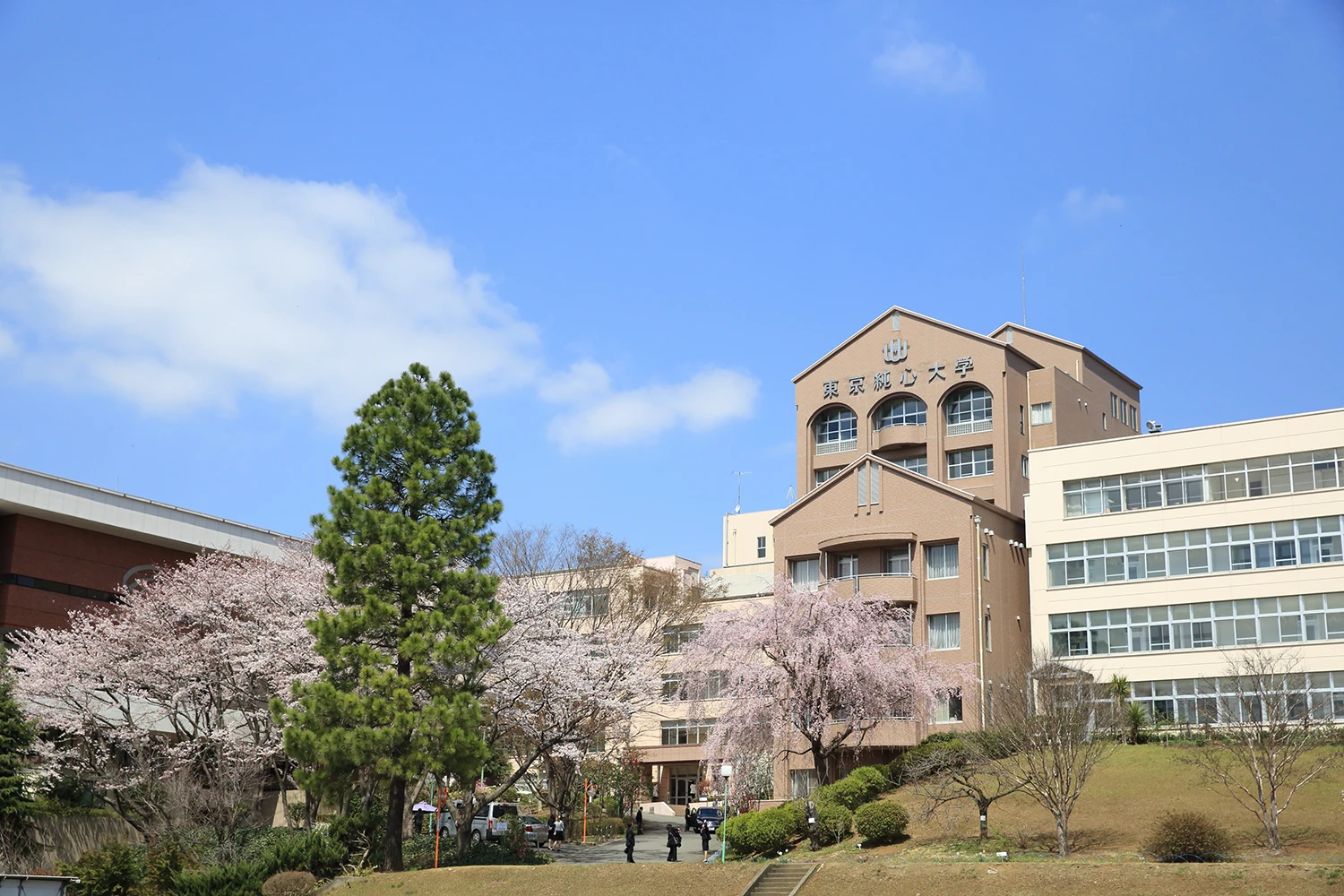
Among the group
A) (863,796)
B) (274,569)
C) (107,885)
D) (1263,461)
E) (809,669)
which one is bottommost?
(107,885)

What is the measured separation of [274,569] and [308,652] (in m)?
5.47

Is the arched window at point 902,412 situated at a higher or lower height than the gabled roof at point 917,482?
higher

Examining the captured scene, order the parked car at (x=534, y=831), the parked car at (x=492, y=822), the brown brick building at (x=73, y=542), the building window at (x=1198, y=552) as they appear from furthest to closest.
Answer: the brown brick building at (x=73, y=542) → the building window at (x=1198, y=552) → the parked car at (x=534, y=831) → the parked car at (x=492, y=822)

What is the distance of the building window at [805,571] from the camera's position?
174ft

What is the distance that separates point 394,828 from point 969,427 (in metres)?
32.4

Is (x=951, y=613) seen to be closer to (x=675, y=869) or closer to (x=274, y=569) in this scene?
(x=675, y=869)

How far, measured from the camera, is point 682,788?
67.5 m

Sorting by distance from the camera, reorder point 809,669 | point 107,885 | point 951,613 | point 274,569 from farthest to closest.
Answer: point 951,613 → point 274,569 → point 809,669 → point 107,885

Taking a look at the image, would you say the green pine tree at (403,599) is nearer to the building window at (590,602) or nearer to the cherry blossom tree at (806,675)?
the cherry blossom tree at (806,675)

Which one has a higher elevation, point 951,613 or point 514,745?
point 951,613

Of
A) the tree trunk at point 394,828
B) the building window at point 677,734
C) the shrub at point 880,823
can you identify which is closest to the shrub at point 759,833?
the shrub at point 880,823

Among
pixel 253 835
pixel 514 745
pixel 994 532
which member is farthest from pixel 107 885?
pixel 994 532

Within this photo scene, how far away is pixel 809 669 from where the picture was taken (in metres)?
41.8

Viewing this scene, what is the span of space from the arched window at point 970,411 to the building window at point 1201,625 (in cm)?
1044
